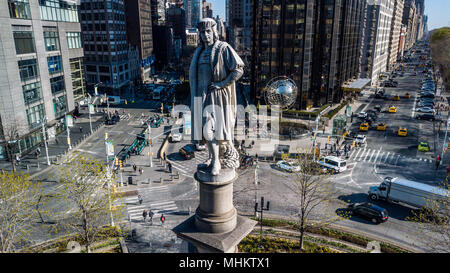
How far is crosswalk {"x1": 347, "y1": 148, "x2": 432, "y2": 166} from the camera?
138 feet

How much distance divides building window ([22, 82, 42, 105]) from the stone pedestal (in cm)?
4603

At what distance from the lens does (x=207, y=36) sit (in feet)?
35.4

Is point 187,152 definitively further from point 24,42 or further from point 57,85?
point 57,85

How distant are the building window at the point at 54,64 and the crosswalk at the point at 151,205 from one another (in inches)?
1325

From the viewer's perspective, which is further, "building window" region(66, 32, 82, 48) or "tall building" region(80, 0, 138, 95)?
"tall building" region(80, 0, 138, 95)

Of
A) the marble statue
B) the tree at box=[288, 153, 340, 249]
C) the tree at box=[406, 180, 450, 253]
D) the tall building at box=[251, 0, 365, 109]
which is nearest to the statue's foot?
the marble statue

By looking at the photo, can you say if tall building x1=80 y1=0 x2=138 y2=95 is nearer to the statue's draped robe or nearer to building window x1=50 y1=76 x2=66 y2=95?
building window x1=50 y1=76 x2=66 y2=95

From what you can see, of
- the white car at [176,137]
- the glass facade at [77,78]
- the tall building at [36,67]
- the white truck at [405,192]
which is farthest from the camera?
the glass facade at [77,78]

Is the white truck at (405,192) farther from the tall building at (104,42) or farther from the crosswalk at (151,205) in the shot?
the tall building at (104,42)

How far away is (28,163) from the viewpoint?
138 ft

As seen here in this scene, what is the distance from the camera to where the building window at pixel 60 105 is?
5547 centimetres

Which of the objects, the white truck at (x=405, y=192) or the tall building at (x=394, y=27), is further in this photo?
the tall building at (x=394, y=27)

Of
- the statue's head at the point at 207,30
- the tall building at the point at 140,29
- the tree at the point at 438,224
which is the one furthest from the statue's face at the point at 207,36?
the tall building at the point at 140,29

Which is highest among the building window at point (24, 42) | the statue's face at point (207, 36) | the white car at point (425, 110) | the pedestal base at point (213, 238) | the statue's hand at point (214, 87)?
the building window at point (24, 42)
